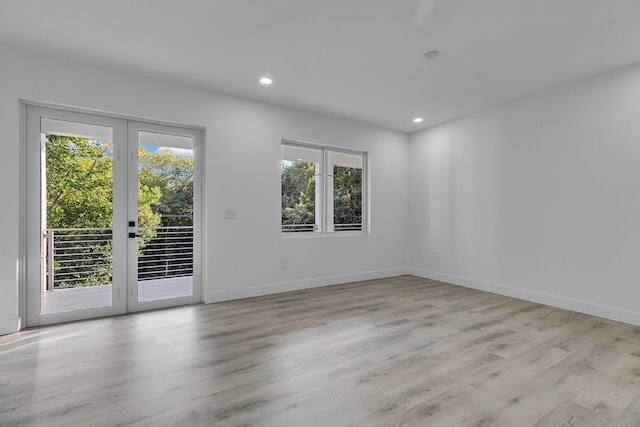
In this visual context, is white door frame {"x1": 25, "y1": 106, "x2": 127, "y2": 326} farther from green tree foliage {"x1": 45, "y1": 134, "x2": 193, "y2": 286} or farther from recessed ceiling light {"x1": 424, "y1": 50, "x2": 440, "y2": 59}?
recessed ceiling light {"x1": 424, "y1": 50, "x2": 440, "y2": 59}

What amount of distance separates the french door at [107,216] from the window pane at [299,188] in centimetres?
129

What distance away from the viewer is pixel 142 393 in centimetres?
199

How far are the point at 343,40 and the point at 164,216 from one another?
9.24ft

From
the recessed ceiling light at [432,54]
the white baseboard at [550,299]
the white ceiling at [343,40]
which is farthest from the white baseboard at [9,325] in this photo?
the white baseboard at [550,299]

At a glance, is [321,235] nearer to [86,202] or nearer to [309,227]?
[309,227]

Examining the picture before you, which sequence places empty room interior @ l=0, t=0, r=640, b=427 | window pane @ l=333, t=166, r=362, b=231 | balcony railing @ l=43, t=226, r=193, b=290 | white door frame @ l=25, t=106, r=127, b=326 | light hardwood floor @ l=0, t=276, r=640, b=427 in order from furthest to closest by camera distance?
1. window pane @ l=333, t=166, r=362, b=231
2. balcony railing @ l=43, t=226, r=193, b=290
3. white door frame @ l=25, t=106, r=127, b=326
4. empty room interior @ l=0, t=0, r=640, b=427
5. light hardwood floor @ l=0, t=276, r=640, b=427

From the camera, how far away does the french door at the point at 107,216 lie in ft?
10.5

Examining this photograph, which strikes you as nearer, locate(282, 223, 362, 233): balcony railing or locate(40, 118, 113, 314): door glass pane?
locate(40, 118, 113, 314): door glass pane

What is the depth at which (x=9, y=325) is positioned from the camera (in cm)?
296

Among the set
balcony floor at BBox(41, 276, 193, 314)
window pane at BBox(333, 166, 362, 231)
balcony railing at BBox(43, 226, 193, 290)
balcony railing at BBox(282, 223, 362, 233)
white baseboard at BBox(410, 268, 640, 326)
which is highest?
window pane at BBox(333, 166, 362, 231)

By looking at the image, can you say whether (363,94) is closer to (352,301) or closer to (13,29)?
(352,301)

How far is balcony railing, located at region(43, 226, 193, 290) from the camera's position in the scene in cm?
324

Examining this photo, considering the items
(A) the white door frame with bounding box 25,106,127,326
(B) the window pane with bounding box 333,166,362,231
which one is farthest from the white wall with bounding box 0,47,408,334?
(B) the window pane with bounding box 333,166,362,231

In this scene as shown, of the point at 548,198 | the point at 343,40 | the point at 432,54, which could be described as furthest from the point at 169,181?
the point at 548,198
